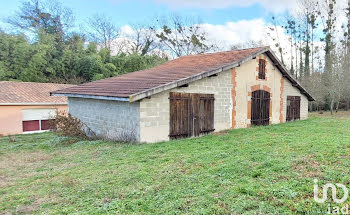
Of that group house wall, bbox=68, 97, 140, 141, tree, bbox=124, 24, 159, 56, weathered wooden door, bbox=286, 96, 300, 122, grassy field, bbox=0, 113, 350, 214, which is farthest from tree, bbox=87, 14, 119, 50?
grassy field, bbox=0, 113, 350, 214

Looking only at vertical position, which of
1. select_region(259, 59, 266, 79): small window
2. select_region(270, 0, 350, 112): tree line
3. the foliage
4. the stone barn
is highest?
select_region(270, 0, 350, 112): tree line

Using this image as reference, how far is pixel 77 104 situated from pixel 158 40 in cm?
2037

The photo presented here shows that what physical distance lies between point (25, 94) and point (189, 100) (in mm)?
11203

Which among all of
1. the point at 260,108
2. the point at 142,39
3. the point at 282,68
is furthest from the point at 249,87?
the point at 142,39

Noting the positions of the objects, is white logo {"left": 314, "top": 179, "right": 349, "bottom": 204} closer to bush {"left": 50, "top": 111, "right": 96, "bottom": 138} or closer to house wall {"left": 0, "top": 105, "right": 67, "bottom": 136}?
bush {"left": 50, "top": 111, "right": 96, "bottom": 138}

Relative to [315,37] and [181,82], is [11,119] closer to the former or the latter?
[181,82]

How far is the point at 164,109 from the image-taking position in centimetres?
845

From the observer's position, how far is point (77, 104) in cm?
1123

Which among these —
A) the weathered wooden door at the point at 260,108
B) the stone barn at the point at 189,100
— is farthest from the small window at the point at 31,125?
the weathered wooden door at the point at 260,108

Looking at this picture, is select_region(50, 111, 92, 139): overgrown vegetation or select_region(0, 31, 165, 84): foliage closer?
select_region(50, 111, 92, 139): overgrown vegetation

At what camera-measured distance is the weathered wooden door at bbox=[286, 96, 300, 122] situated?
48.6 ft

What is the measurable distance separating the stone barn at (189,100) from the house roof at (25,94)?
4.13m

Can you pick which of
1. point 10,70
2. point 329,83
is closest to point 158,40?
point 10,70

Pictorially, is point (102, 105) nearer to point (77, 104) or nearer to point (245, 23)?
point (77, 104)
